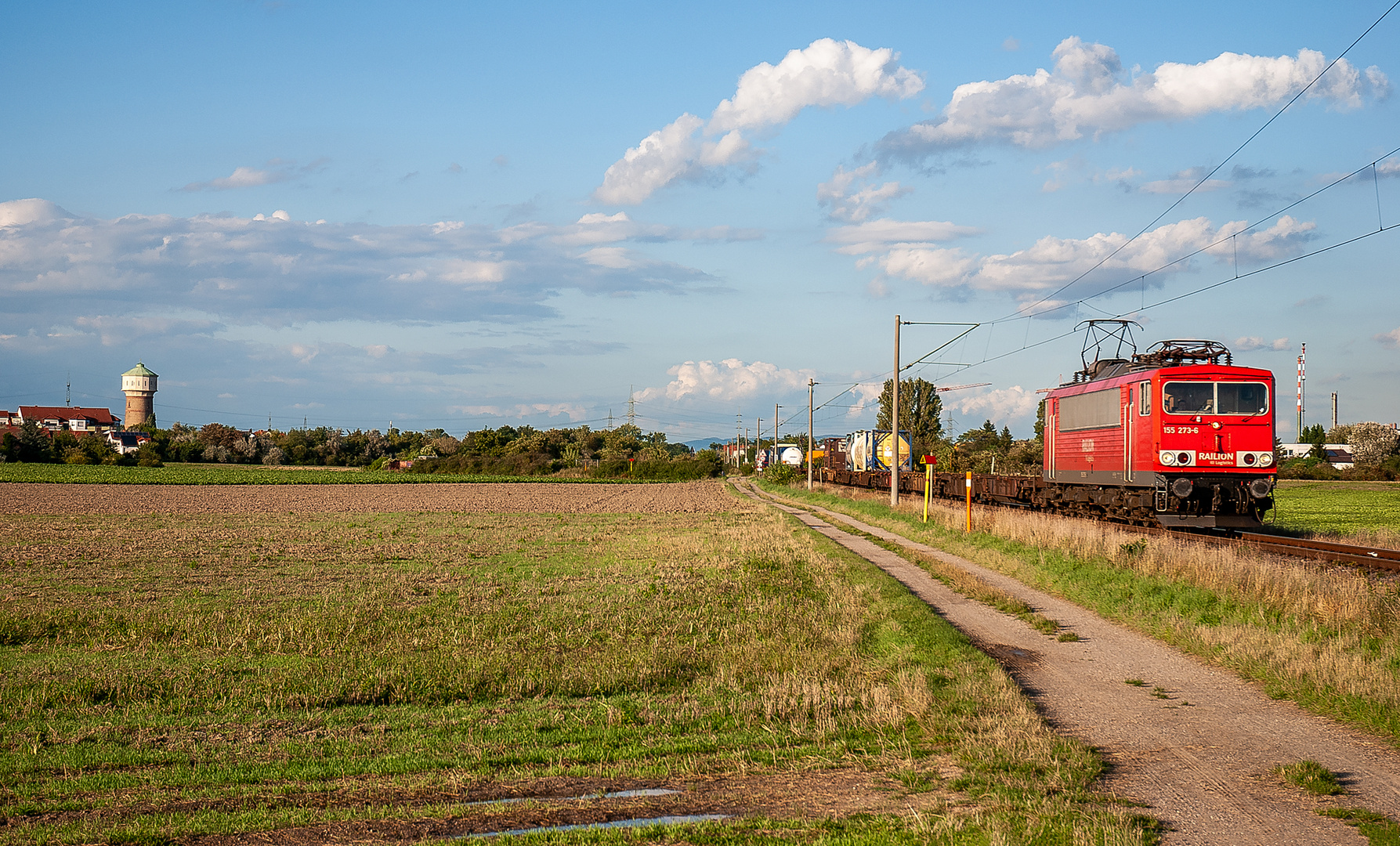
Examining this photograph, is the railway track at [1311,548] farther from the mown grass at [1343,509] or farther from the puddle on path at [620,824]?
the puddle on path at [620,824]

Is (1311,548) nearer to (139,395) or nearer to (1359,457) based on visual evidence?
(1359,457)

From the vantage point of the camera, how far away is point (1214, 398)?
76.6ft

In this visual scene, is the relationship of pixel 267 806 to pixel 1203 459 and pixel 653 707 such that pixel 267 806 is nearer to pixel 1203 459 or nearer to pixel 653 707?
pixel 653 707

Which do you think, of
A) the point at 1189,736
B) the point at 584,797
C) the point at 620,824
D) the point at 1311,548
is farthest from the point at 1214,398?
the point at 620,824

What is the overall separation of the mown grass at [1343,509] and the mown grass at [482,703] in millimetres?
13349

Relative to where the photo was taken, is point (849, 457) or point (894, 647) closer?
→ point (894, 647)

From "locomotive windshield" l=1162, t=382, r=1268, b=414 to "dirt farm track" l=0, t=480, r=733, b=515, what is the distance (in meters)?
29.1

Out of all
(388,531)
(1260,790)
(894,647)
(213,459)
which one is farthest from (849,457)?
(213,459)

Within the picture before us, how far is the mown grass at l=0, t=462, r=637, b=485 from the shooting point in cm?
7288

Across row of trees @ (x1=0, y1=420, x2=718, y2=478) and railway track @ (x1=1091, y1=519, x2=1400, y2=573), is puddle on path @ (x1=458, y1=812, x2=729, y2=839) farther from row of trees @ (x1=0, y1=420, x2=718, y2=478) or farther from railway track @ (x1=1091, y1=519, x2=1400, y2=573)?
row of trees @ (x1=0, y1=420, x2=718, y2=478)

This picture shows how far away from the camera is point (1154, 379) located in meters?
23.4

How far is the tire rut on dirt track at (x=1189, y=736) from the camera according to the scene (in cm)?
624

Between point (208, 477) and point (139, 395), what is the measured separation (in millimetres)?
102691

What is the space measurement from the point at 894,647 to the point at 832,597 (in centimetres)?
496
